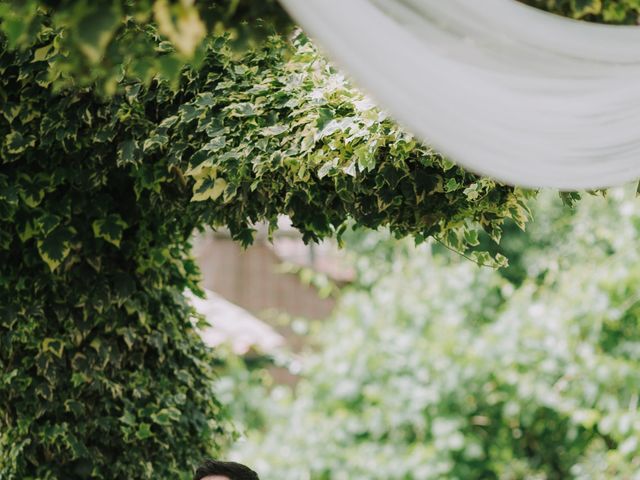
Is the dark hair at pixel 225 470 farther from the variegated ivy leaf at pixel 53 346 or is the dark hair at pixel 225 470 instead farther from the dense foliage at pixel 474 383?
the dense foliage at pixel 474 383

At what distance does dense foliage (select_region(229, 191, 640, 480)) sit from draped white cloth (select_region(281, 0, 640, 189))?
14.4 ft

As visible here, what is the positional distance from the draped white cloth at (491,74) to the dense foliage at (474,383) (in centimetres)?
438

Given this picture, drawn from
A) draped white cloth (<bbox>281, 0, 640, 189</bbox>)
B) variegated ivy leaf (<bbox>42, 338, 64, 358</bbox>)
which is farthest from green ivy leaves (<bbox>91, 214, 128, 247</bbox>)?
draped white cloth (<bbox>281, 0, 640, 189</bbox>)

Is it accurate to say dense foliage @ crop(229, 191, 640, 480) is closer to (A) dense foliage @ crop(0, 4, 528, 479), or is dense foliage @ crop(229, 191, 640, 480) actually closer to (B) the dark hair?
(A) dense foliage @ crop(0, 4, 528, 479)

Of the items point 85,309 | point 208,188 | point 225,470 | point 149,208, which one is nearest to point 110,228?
point 149,208

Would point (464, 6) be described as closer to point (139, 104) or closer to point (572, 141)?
point (572, 141)

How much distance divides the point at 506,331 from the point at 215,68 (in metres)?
4.14

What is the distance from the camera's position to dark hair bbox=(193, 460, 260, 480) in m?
3.38

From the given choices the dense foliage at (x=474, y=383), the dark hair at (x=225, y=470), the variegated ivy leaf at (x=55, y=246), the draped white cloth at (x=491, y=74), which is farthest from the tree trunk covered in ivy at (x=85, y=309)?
the dense foliage at (x=474, y=383)

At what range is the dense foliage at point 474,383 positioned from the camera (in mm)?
6371

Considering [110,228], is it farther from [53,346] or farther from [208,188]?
[208,188]

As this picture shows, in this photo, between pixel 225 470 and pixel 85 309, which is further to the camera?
pixel 85 309

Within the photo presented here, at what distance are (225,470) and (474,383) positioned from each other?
3.72 m

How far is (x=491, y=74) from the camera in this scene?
1.75 metres
